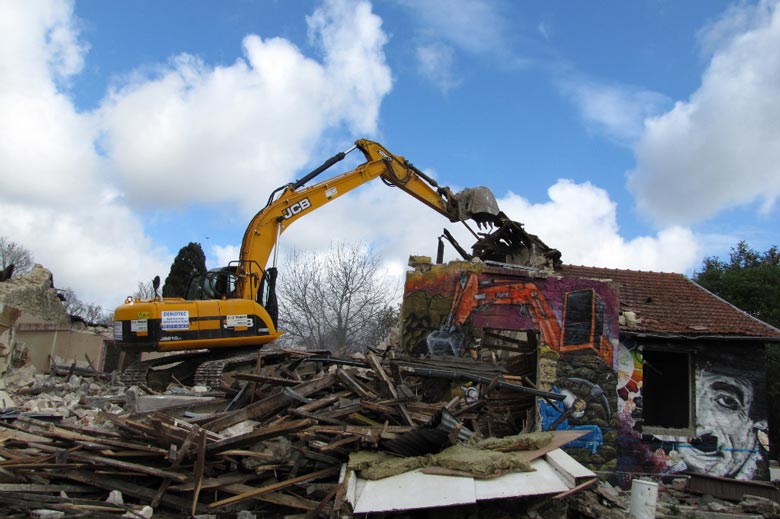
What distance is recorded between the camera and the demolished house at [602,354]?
1275 centimetres

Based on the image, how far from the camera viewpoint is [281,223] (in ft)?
41.8

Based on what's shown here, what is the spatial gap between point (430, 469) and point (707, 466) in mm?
9913

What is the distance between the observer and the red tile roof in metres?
13.5

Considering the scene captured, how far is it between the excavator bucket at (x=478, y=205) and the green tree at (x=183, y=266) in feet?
48.1

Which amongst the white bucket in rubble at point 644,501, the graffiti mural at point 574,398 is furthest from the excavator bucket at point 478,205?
the white bucket in rubble at point 644,501

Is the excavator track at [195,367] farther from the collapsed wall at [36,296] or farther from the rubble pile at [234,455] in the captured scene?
the collapsed wall at [36,296]

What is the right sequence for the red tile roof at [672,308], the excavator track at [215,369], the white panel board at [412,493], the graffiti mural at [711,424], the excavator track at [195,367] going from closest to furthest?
the white panel board at [412,493] < the excavator track at [215,369] < the excavator track at [195,367] < the graffiti mural at [711,424] < the red tile roof at [672,308]

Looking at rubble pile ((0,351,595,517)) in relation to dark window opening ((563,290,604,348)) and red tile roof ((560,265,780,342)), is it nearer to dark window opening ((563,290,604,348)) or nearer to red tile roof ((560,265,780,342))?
dark window opening ((563,290,604,348))

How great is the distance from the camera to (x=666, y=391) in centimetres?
1623

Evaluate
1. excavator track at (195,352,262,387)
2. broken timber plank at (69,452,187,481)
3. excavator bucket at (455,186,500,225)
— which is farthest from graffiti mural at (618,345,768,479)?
broken timber plank at (69,452,187,481)

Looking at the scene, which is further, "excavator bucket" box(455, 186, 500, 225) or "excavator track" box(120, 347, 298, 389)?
"excavator bucket" box(455, 186, 500, 225)

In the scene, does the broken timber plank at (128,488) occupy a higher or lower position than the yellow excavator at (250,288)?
lower

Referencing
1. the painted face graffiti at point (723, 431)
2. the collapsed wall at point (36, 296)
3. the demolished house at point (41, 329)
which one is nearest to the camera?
the painted face graffiti at point (723, 431)

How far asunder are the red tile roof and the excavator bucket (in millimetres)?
2928
